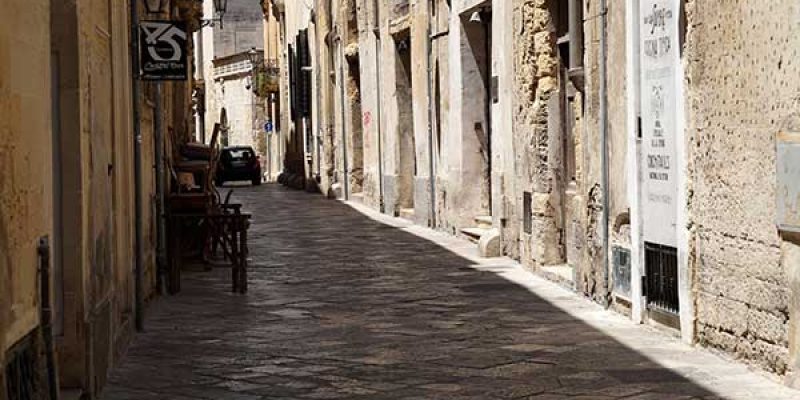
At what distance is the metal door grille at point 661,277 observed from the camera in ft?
31.5

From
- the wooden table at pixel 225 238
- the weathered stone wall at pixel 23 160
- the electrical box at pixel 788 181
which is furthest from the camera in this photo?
the wooden table at pixel 225 238

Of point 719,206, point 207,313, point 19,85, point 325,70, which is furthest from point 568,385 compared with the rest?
point 325,70

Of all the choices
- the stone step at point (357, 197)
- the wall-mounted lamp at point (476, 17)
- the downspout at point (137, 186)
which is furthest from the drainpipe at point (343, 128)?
the downspout at point (137, 186)

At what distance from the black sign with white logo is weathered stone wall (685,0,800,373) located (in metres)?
3.80

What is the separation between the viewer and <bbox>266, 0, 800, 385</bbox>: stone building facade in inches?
312

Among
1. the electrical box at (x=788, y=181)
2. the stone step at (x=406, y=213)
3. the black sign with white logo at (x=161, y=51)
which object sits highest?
the black sign with white logo at (x=161, y=51)

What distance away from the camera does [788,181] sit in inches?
295

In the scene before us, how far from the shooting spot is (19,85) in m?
5.48

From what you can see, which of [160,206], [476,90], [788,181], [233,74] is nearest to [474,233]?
[476,90]

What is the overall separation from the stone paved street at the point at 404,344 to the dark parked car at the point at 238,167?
96.4 feet

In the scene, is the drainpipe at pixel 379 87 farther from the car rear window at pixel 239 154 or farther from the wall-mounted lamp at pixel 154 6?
the car rear window at pixel 239 154

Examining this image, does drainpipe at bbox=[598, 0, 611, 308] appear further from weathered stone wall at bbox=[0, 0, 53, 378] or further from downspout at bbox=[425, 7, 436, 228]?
downspout at bbox=[425, 7, 436, 228]

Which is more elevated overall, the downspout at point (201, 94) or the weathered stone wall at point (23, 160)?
the downspout at point (201, 94)

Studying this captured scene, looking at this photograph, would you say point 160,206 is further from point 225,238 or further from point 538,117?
point 538,117
